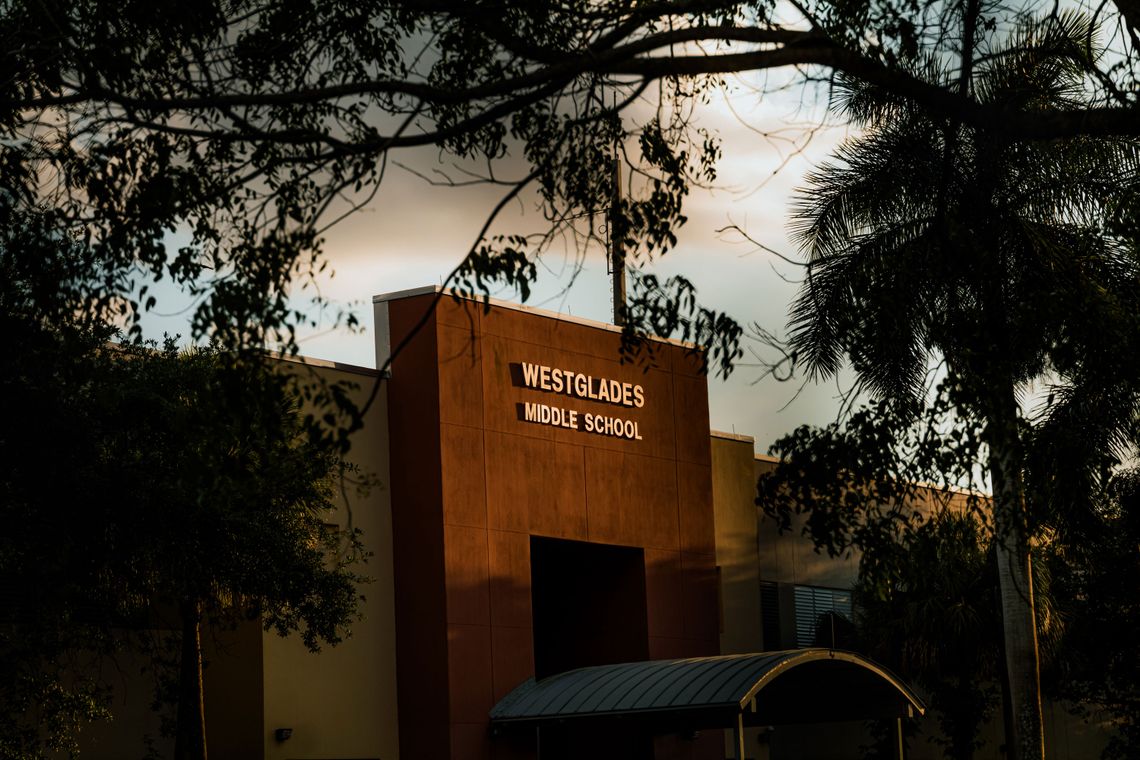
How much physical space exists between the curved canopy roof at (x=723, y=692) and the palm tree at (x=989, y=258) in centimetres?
283

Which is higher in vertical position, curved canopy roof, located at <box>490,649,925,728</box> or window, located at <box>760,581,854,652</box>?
window, located at <box>760,581,854,652</box>

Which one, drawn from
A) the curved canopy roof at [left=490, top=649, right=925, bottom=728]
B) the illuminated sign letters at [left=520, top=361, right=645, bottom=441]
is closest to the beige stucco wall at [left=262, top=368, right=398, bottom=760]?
the curved canopy roof at [left=490, top=649, right=925, bottom=728]

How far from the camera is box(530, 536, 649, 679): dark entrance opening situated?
1224 inches

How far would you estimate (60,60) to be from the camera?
1320cm

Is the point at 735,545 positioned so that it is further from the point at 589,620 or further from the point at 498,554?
the point at 498,554

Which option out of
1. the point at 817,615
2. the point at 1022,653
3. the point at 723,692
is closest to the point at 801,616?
the point at 817,615

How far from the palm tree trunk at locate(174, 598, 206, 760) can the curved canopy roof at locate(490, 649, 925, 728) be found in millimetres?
6253

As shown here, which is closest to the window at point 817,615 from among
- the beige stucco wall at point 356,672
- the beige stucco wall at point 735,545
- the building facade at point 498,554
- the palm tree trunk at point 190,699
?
the beige stucco wall at point 735,545

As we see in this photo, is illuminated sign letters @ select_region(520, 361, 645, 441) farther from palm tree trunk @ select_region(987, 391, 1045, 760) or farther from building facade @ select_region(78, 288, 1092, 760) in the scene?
palm tree trunk @ select_region(987, 391, 1045, 760)

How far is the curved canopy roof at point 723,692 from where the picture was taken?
76.4ft

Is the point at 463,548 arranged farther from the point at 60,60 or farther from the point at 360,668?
the point at 60,60

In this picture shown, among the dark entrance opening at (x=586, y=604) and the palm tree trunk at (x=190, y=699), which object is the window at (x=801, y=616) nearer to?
the dark entrance opening at (x=586, y=604)

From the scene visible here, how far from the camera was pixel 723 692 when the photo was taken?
2297 cm

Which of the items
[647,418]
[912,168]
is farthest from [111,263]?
[647,418]
